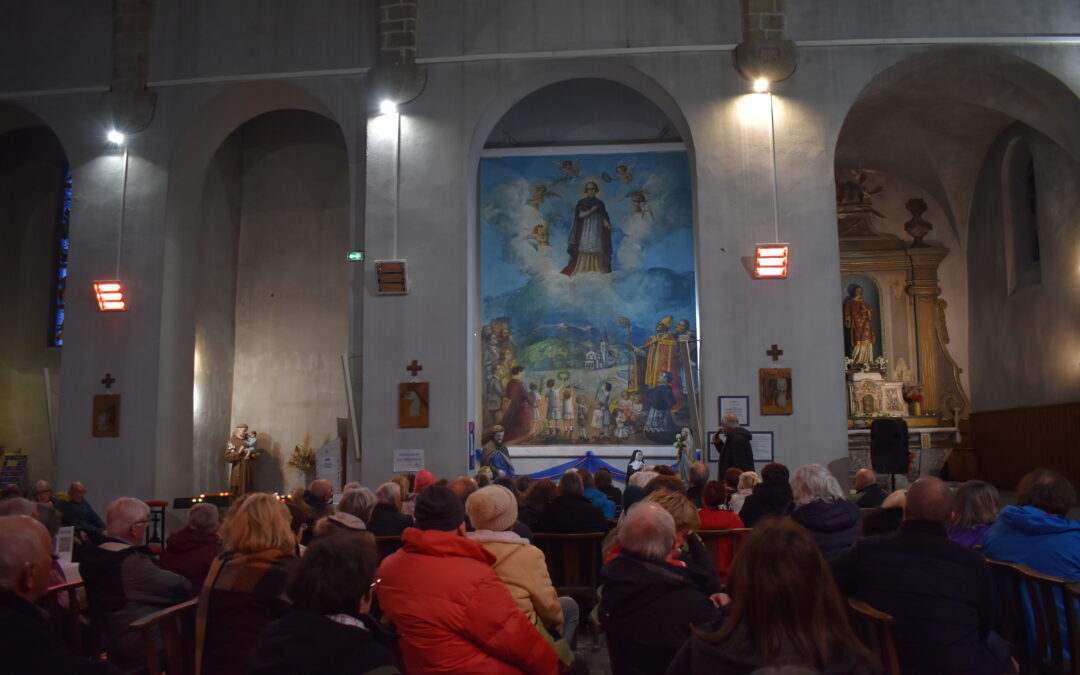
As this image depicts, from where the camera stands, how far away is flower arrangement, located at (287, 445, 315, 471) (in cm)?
1462

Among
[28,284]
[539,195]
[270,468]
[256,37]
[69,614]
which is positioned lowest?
[69,614]

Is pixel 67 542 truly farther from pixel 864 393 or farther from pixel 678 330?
pixel 864 393

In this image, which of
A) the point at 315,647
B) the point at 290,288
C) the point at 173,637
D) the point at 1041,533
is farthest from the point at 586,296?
the point at 315,647

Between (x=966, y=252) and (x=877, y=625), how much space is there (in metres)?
13.9

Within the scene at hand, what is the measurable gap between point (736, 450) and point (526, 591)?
609cm

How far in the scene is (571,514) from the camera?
21.1ft

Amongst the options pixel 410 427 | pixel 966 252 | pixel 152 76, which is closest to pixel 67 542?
pixel 410 427

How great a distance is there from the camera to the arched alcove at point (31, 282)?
14.3m

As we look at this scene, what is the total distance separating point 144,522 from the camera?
476 centimetres

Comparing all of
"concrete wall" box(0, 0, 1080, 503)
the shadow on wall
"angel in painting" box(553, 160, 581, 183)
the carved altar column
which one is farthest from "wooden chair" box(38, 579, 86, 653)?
the carved altar column

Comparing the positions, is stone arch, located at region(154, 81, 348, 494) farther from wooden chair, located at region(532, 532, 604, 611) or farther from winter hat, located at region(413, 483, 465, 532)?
winter hat, located at region(413, 483, 465, 532)

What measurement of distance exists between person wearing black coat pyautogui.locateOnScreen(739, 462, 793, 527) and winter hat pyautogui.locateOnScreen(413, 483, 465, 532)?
10.2 ft

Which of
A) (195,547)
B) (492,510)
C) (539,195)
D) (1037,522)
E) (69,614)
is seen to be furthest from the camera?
(539,195)

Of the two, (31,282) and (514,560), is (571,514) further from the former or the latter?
(31,282)
